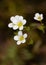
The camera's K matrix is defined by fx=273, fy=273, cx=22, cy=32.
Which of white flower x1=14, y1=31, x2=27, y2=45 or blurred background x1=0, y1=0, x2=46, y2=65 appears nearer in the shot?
white flower x1=14, y1=31, x2=27, y2=45

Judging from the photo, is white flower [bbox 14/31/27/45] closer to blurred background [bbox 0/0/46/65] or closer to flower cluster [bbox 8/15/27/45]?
flower cluster [bbox 8/15/27/45]

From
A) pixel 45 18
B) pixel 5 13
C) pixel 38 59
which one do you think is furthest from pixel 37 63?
pixel 5 13

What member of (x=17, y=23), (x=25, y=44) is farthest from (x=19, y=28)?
(x=25, y=44)

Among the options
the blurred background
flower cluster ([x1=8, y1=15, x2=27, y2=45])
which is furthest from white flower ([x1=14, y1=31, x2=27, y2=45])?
the blurred background

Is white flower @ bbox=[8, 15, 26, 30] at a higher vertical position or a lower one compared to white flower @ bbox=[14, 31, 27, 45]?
higher

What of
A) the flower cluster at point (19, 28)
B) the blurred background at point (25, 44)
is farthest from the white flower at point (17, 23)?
the blurred background at point (25, 44)

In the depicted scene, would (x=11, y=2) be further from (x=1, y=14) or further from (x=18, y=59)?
(x=18, y=59)

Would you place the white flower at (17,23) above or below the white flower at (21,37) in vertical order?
above

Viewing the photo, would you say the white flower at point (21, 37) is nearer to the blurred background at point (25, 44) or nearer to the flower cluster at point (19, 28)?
the flower cluster at point (19, 28)
